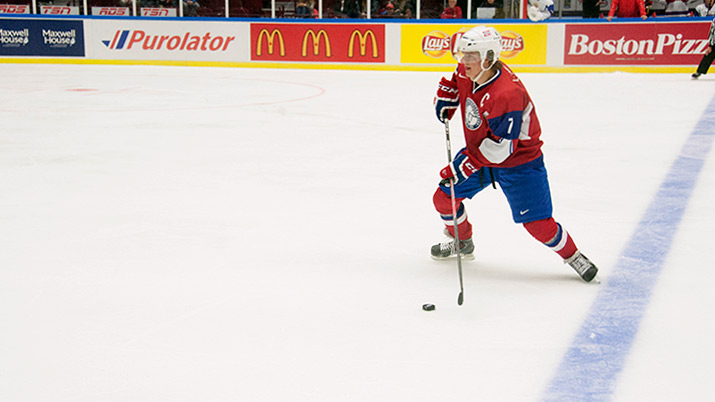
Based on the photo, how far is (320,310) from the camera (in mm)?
2730

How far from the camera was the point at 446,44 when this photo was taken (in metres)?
13.6

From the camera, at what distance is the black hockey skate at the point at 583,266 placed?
3.00 m

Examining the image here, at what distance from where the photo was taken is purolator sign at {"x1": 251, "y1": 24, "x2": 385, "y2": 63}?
14.0 metres

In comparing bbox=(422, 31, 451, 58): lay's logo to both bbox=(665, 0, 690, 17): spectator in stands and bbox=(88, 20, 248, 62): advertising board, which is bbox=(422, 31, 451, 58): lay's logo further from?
bbox=(665, 0, 690, 17): spectator in stands

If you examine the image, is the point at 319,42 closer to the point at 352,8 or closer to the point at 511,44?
the point at 352,8

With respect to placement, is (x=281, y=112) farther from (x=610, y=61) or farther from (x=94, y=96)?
(x=610, y=61)

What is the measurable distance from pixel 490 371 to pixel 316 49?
12314 mm

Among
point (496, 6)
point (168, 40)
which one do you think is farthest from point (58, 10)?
point (496, 6)

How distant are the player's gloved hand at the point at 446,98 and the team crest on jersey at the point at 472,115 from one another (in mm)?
193

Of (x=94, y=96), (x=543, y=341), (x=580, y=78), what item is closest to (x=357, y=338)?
(x=543, y=341)

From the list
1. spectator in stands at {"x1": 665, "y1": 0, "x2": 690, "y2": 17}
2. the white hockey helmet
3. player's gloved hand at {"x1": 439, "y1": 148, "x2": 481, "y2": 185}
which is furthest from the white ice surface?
spectator in stands at {"x1": 665, "y1": 0, "x2": 690, "y2": 17}

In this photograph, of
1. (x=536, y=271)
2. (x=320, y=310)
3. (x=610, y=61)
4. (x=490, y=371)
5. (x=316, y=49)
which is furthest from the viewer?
(x=316, y=49)

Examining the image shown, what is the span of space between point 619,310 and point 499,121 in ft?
2.52

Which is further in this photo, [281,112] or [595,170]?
[281,112]
